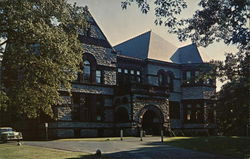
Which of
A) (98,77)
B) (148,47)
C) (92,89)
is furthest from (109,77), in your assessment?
(148,47)

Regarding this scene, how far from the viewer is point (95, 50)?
121 feet

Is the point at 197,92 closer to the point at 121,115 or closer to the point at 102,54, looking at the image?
the point at 121,115

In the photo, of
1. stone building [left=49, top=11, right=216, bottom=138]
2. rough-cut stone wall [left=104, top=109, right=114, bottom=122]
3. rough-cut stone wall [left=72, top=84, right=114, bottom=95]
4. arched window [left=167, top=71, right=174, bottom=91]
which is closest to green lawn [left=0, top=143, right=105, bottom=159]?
stone building [left=49, top=11, right=216, bottom=138]

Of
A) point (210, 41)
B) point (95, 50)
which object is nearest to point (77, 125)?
point (95, 50)

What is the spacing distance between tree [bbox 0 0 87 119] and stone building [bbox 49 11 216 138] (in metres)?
11.0

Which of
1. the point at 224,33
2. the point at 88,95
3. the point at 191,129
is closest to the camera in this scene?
the point at 224,33

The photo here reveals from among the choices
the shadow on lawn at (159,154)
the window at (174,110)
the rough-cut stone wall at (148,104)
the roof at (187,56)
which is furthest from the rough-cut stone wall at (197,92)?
the shadow on lawn at (159,154)

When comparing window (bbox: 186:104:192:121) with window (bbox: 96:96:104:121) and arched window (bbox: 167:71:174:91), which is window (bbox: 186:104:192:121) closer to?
arched window (bbox: 167:71:174:91)

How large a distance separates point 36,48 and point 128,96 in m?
16.6

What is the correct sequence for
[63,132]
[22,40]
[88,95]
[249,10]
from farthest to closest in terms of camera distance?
[88,95] → [63,132] → [22,40] → [249,10]

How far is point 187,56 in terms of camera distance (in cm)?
4725

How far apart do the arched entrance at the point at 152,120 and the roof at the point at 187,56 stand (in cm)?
979

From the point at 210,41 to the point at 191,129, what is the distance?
90.7 feet

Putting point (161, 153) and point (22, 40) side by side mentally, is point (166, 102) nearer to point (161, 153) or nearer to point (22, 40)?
point (161, 153)
